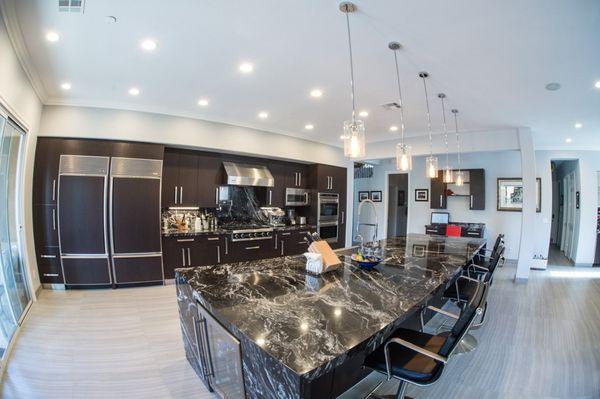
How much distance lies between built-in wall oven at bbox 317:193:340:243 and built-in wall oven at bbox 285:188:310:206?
1.07 ft

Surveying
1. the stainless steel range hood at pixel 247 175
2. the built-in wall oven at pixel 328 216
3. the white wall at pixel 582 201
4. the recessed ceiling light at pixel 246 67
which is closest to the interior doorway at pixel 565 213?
the white wall at pixel 582 201

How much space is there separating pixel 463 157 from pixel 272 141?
499 centimetres

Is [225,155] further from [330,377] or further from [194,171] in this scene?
[330,377]

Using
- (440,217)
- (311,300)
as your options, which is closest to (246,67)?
(311,300)

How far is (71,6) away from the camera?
203 centimetres

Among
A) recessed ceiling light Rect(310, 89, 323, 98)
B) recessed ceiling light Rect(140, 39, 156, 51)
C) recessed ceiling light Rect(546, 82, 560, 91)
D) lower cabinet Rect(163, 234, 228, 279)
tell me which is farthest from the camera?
lower cabinet Rect(163, 234, 228, 279)

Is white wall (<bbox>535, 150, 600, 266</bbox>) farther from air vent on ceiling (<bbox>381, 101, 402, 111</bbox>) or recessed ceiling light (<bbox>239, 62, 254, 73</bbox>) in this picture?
recessed ceiling light (<bbox>239, 62, 254, 73</bbox>)

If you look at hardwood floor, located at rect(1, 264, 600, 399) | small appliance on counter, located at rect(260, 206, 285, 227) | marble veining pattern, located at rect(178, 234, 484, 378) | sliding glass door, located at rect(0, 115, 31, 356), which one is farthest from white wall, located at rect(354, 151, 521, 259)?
sliding glass door, located at rect(0, 115, 31, 356)

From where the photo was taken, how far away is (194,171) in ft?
15.9

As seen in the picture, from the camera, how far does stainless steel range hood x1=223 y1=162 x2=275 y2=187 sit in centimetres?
501

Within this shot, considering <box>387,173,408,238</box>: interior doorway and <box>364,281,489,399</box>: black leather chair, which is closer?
<box>364,281,489,399</box>: black leather chair

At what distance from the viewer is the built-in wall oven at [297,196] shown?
19.7ft

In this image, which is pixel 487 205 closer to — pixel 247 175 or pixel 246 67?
pixel 247 175

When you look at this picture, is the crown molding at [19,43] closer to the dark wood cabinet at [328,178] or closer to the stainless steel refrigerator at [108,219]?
the stainless steel refrigerator at [108,219]
